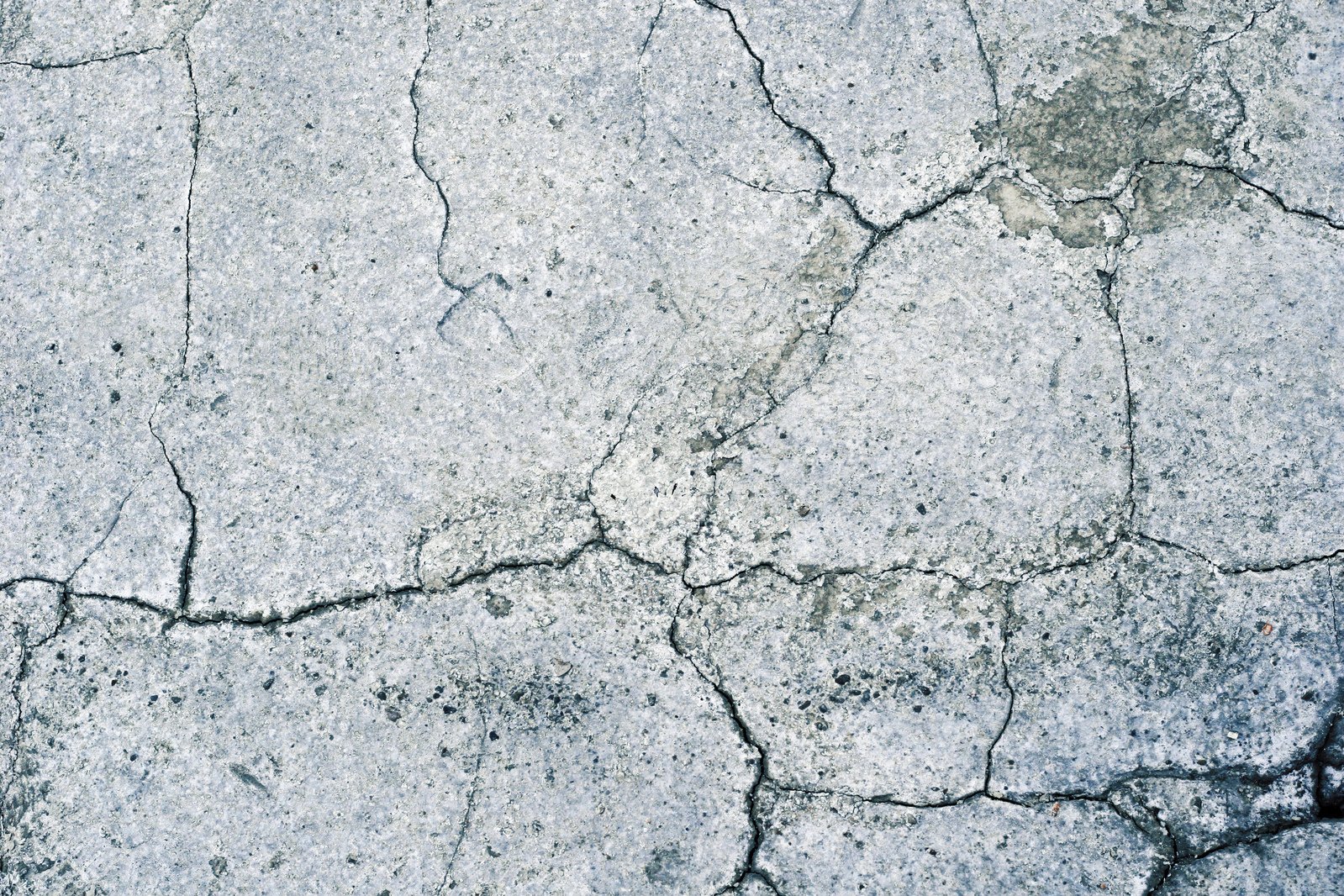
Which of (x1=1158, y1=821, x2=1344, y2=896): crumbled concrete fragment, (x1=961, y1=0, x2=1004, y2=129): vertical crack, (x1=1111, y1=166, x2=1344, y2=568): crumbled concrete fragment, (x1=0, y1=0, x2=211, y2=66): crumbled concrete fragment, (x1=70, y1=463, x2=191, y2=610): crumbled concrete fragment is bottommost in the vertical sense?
(x1=70, y1=463, x2=191, y2=610): crumbled concrete fragment

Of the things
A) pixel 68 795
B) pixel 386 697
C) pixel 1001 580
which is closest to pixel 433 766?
pixel 386 697

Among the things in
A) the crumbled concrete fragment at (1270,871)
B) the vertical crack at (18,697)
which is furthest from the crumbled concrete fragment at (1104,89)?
the vertical crack at (18,697)

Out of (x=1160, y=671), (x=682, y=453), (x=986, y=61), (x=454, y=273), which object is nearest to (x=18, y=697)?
(x=454, y=273)

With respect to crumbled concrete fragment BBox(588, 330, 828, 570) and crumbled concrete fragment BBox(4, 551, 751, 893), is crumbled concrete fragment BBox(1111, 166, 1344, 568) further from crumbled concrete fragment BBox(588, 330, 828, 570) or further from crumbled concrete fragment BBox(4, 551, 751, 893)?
crumbled concrete fragment BBox(4, 551, 751, 893)

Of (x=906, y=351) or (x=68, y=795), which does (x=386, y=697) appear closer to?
(x=68, y=795)

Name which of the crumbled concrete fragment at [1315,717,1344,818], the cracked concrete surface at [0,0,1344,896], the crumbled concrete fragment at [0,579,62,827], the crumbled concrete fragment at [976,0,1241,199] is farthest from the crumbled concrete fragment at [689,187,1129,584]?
the crumbled concrete fragment at [0,579,62,827]

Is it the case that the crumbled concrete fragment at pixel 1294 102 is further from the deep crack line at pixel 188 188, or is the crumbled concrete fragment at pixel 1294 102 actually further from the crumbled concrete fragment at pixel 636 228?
the deep crack line at pixel 188 188
